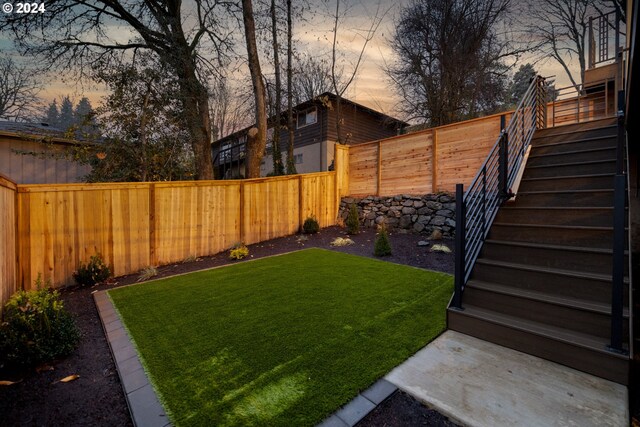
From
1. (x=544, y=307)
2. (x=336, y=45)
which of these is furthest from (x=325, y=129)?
(x=544, y=307)

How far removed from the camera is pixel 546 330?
233 cm

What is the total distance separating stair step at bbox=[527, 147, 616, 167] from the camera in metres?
3.83

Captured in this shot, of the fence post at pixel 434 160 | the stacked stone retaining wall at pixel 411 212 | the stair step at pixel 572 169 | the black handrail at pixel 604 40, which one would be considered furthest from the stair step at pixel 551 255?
the black handrail at pixel 604 40

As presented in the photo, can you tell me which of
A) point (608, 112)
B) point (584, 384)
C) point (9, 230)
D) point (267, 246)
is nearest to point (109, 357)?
point (9, 230)

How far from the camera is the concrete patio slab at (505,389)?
168cm

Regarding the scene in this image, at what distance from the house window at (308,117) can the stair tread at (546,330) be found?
48.4 feet

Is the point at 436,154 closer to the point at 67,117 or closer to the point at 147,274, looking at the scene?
the point at 147,274

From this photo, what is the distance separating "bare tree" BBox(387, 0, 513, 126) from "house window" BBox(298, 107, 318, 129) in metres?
5.82

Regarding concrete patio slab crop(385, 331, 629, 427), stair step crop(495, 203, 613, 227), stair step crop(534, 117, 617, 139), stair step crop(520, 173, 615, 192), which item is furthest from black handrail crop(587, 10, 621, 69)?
concrete patio slab crop(385, 331, 629, 427)

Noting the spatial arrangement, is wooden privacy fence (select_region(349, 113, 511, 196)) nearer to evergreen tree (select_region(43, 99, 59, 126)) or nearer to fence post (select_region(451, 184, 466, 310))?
fence post (select_region(451, 184, 466, 310))

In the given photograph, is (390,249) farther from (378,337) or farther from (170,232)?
(170,232)

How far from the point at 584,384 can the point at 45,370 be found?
4238 millimetres

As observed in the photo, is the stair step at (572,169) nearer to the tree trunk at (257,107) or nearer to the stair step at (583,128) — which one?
the stair step at (583,128)

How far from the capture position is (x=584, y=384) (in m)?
1.95
